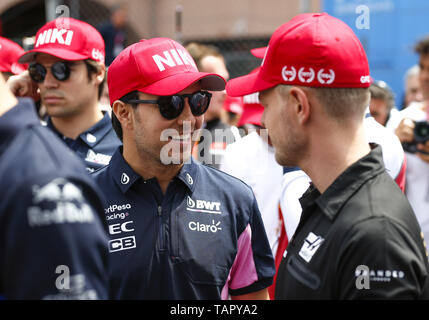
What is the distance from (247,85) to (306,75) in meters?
0.37

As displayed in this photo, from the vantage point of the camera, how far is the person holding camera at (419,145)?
11.2 feet

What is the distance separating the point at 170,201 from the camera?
222 centimetres

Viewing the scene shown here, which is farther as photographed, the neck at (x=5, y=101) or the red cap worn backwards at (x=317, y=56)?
the red cap worn backwards at (x=317, y=56)

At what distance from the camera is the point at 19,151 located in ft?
4.03

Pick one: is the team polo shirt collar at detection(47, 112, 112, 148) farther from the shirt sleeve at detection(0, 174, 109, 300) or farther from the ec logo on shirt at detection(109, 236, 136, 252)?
the shirt sleeve at detection(0, 174, 109, 300)

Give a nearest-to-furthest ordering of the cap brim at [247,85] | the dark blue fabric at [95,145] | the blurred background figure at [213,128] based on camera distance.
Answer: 1. the cap brim at [247,85]
2. the dark blue fabric at [95,145]
3. the blurred background figure at [213,128]

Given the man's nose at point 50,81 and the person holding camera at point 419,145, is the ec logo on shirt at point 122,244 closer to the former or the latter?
the man's nose at point 50,81

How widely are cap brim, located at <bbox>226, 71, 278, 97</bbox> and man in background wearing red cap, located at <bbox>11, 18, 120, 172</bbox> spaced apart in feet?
4.40

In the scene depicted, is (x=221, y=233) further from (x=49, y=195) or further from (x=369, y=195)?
(x=49, y=195)

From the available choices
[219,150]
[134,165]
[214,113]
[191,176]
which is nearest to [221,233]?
[191,176]

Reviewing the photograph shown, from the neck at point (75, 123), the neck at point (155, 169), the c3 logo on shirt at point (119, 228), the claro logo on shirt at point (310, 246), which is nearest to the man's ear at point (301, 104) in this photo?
the claro logo on shirt at point (310, 246)

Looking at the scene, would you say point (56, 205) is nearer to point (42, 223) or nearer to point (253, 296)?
point (42, 223)
